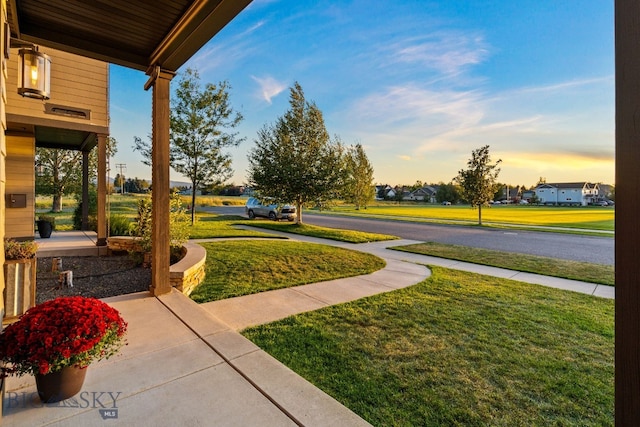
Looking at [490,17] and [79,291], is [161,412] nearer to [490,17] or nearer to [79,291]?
[79,291]

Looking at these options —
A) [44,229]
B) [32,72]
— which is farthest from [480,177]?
[44,229]

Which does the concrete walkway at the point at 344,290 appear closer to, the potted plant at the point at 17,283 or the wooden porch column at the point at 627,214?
the potted plant at the point at 17,283

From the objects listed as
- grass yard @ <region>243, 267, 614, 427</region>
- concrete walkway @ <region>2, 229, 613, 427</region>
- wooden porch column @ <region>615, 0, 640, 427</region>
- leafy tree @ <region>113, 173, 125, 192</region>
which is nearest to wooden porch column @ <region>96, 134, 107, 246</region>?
concrete walkway @ <region>2, 229, 613, 427</region>

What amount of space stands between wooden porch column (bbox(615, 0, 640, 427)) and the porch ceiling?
2586 millimetres

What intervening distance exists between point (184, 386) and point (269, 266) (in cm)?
445

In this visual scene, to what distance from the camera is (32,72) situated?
11.5 ft

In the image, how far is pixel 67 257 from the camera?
728 centimetres

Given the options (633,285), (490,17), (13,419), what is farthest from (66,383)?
(490,17)

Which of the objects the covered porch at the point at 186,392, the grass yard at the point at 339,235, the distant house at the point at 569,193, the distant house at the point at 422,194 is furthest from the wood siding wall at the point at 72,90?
the distant house at the point at 422,194

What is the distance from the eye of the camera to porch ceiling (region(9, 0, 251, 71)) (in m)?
2.98

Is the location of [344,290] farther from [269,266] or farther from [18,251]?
[18,251]

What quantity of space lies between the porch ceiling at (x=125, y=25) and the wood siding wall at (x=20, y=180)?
7332 millimetres

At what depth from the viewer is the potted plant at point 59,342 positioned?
1965 millimetres

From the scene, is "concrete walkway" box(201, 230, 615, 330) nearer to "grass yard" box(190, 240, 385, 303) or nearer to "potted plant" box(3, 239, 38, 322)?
"grass yard" box(190, 240, 385, 303)
